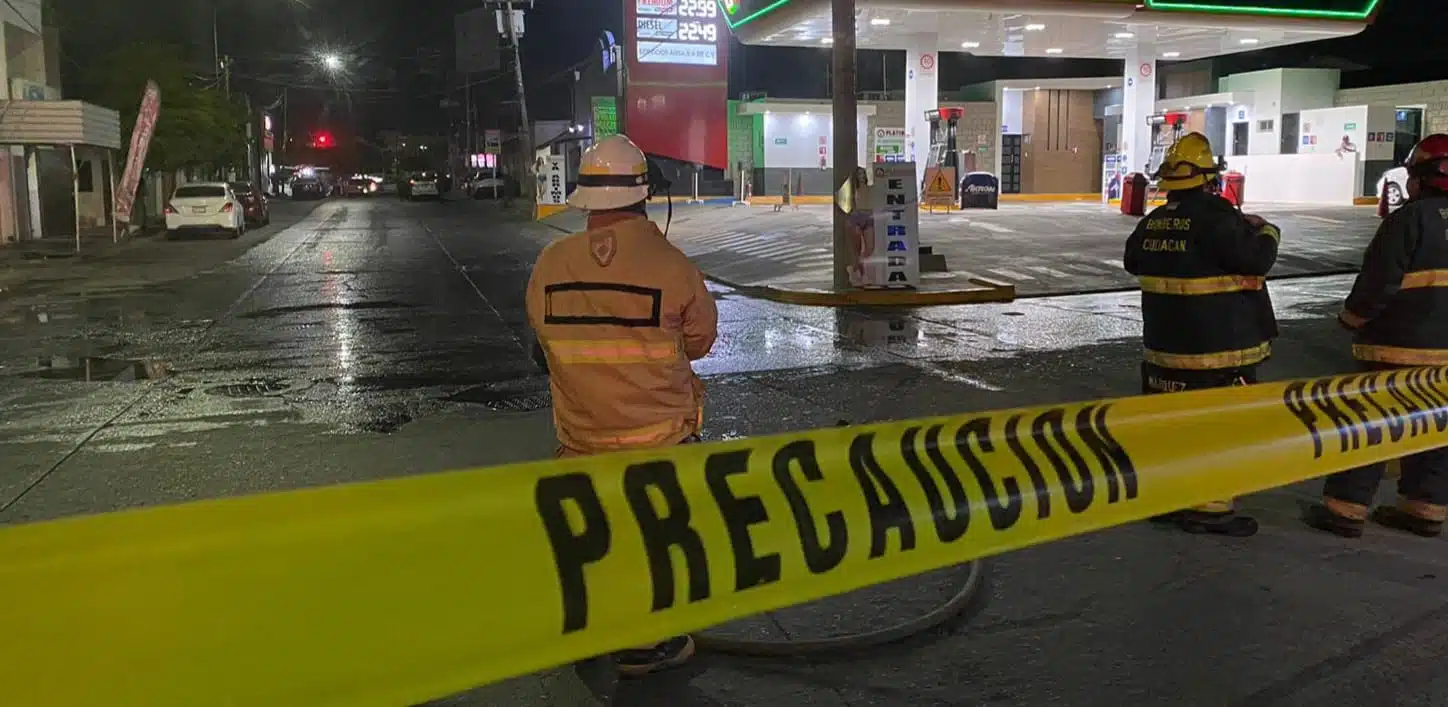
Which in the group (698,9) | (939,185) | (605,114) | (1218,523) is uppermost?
(698,9)

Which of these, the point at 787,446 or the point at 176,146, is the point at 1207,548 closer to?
the point at 787,446

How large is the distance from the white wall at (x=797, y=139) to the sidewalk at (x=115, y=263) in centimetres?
1772

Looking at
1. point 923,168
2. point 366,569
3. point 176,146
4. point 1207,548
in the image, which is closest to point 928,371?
point 1207,548

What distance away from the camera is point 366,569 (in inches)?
86.1

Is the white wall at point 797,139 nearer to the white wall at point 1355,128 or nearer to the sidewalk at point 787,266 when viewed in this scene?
the sidewalk at point 787,266

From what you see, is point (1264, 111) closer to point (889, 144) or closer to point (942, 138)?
point (942, 138)

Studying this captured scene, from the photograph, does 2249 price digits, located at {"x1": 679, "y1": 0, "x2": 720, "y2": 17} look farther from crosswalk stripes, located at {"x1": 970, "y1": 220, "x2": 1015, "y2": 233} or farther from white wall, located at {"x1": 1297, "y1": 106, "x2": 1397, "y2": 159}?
white wall, located at {"x1": 1297, "y1": 106, "x2": 1397, "y2": 159}

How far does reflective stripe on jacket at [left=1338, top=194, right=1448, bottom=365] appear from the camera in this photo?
5082 mm

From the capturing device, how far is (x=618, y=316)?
135 inches

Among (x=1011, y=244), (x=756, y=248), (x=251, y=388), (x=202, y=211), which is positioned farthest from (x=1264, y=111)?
(x=251, y=388)

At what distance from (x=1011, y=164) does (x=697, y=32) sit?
12.4 m

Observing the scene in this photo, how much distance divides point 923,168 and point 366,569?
2984 cm

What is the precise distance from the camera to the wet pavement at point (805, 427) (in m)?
3.90

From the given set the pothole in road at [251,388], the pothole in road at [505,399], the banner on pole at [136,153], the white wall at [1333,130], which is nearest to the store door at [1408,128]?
the white wall at [1333,130]
